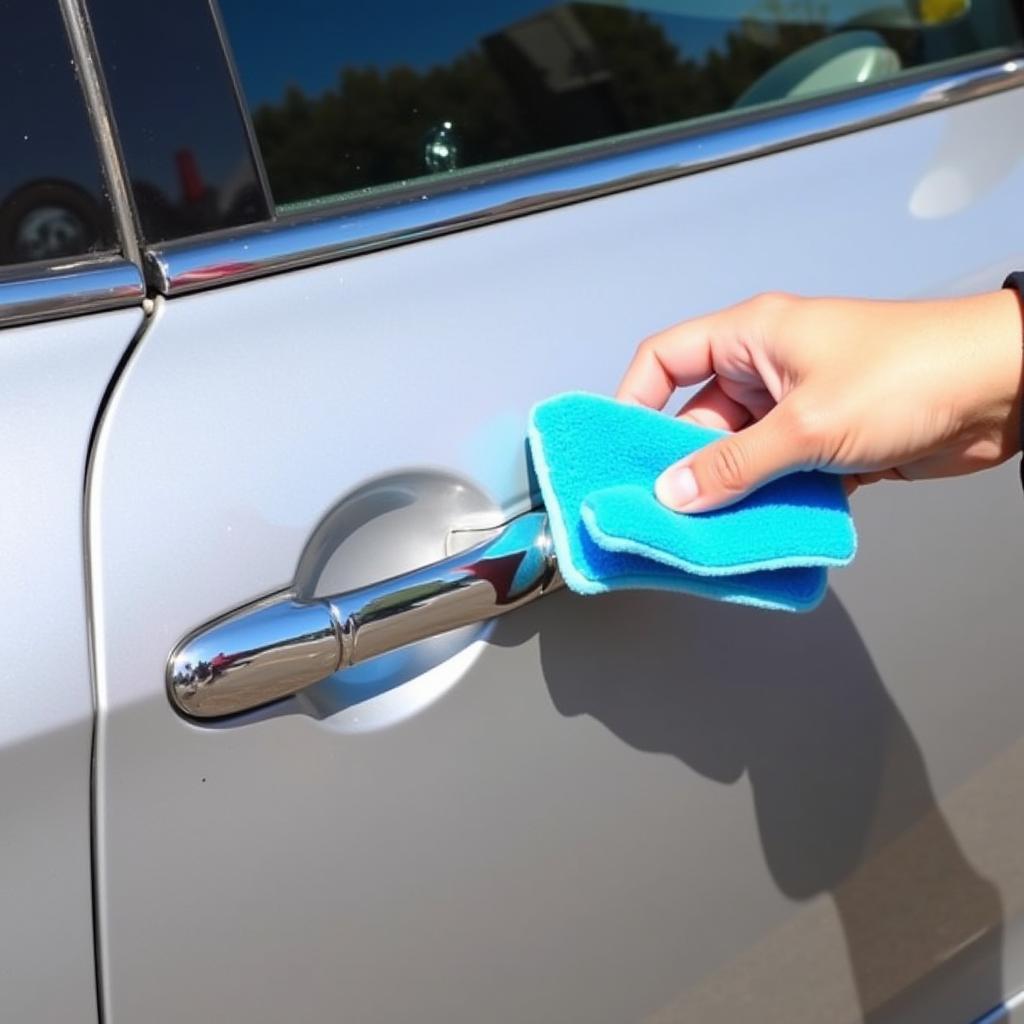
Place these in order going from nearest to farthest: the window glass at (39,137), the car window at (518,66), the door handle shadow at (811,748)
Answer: the window glass at (39,137)
the door handle shadow at (811,748)
the car window at (518,66)

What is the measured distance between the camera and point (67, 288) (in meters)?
1.01

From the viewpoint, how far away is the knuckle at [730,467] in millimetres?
1091

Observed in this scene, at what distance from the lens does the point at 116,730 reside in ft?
3.06

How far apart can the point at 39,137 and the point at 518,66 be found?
1.81ft

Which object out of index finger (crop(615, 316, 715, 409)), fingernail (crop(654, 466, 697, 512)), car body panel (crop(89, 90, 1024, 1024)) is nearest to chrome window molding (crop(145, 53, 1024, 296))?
car body panel (crop(89, 90, 1024, 1024))

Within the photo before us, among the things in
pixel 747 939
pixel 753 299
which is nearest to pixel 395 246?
pixel 753 299

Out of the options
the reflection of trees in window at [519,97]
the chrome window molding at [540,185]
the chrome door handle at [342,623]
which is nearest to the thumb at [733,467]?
the chrome door handle at [342,623]

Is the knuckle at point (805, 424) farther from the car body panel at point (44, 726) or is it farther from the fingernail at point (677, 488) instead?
the car body panel at point (44, 726)

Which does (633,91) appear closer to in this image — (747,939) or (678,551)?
(678,551)

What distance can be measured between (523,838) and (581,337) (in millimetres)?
385

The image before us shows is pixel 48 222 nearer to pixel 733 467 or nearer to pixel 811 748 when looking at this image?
pixel 733 467

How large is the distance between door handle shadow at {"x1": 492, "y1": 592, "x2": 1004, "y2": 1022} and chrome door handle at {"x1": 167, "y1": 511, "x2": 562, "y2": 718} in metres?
0.04

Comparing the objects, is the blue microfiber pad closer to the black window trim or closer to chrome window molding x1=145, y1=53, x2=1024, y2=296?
chrome window molding x1=145, y1=53, x2=1024, y2=296

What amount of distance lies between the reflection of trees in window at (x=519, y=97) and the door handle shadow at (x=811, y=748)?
44 cm
